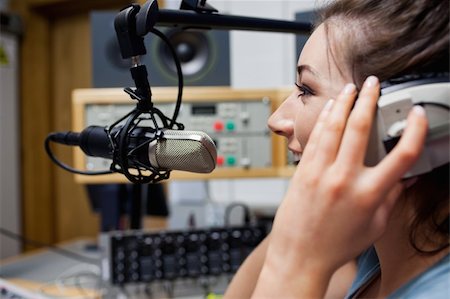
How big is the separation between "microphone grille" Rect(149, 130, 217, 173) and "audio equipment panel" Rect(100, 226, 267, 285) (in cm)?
65

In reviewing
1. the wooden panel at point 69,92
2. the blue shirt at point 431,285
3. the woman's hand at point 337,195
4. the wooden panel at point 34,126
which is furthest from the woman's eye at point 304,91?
the wooden panel at point 34,126

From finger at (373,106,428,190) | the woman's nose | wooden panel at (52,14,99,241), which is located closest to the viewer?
finger at (373,106,428,190)

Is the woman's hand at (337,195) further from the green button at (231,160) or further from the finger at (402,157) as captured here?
the green button at (231,160)

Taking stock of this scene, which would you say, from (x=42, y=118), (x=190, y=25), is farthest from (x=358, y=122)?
(x=42, y=118)

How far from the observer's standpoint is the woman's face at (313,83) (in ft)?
1.50

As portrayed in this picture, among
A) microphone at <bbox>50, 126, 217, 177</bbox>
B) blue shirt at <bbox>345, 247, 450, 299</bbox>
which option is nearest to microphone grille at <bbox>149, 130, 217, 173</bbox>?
microphone at <bbox>50, 126, 217, 177</bbox>

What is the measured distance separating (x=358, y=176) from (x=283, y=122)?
0.77ft

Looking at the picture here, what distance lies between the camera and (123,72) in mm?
1091

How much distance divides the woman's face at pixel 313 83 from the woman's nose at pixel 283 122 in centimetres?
1

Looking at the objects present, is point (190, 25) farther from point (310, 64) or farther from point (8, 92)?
point (8, 92)

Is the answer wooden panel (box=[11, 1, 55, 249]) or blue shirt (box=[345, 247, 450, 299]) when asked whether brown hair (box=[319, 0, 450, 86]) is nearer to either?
blue shirt (box=[345, 247, 450, 299])

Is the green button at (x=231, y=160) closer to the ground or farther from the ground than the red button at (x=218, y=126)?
closer to the ground

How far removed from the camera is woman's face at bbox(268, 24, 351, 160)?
0.46m

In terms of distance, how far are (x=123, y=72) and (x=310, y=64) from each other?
2.41ft
